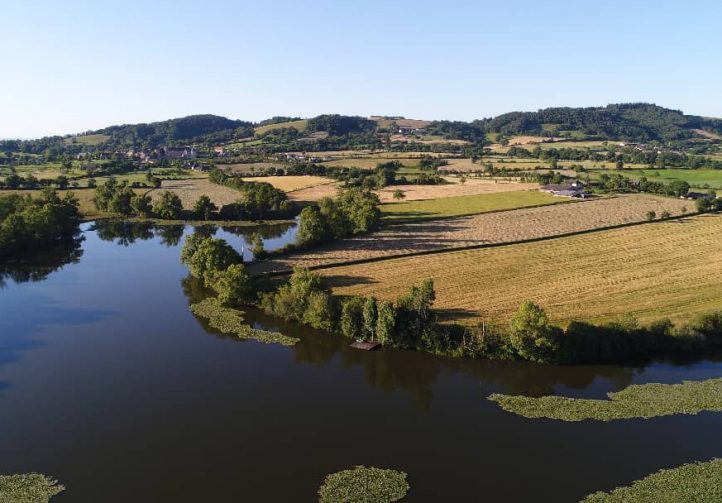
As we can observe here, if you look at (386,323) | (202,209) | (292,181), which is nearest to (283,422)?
(386,323)

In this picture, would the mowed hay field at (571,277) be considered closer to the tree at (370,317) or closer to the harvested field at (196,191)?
the tree at (370,317)

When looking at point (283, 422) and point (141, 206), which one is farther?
point (141, 206)

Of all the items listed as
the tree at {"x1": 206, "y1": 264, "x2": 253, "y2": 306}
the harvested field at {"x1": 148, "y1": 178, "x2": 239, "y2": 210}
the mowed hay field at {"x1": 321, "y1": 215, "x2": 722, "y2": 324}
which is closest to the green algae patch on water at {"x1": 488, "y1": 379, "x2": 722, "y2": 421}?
the mowed hay field at {"x1": 321, "y1": 215, "x2": 722, "y2": 324}

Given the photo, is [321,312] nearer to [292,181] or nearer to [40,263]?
[40,263]

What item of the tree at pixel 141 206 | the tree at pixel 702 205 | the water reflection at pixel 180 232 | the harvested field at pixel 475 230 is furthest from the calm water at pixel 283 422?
the tree at pixel 702 205

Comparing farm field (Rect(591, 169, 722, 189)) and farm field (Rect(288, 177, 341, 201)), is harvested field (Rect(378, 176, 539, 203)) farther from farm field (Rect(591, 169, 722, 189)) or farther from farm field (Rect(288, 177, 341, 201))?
farm field (Rect(591, 169, 722, 189))

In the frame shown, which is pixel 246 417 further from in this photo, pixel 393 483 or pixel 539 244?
pixel 539 244
